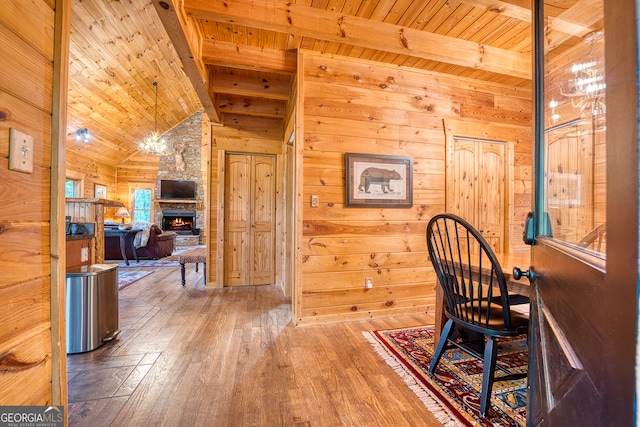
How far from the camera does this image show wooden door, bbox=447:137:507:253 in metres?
3.04

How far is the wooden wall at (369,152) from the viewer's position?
2.54 meters

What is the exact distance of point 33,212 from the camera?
760mm

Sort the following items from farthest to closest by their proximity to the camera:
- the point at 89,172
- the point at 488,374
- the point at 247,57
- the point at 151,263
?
1. the point at 89,172
2. the point at 151,263
3. the point at 247,57
4. the point at 488,374

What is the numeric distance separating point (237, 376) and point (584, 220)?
1.90 metres

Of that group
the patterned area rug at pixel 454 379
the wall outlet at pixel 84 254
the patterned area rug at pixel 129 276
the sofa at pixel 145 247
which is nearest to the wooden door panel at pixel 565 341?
the patterned area rug at pixel 454 379

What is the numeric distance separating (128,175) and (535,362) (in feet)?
36.5

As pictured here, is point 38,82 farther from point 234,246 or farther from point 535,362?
point 234,246

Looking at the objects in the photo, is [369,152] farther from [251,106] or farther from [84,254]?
[84,254]

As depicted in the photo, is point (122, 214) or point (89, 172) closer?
point (89, 172)

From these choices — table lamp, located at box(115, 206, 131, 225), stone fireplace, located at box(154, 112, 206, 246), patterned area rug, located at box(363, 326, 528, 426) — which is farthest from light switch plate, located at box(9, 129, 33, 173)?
table lamp, located at box(115, 206, 131, 225)

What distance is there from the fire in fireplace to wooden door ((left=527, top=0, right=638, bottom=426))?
939 centimetres

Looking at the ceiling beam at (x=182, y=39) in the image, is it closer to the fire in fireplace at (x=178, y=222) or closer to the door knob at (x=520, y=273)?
the door knob at (x=520, y=273)

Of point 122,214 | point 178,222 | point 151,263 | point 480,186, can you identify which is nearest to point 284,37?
point 480,186

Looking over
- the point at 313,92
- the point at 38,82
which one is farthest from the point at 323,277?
the point at 38,82
